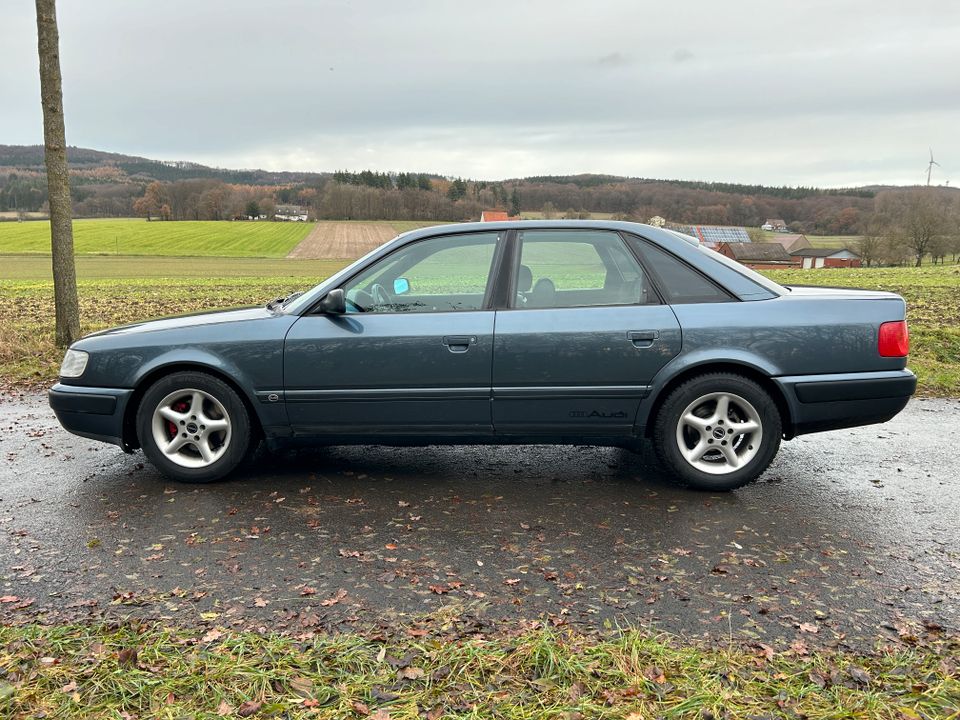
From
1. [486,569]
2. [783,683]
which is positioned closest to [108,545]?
[486,569]

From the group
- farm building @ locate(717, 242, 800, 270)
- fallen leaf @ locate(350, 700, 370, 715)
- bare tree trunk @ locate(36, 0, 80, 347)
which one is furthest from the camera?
farm building @ locate(717, 242, 800, 270)

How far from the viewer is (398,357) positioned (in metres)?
4.43

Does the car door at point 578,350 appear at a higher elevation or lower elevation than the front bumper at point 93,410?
higher

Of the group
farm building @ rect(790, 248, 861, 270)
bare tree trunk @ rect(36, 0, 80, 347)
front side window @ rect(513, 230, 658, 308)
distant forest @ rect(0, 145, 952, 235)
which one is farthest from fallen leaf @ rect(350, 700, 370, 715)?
farm building @ rect(790, 248, 861, 270)

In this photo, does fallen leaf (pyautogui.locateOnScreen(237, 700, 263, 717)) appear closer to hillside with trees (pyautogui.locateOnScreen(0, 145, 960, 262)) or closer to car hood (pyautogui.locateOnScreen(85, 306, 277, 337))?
car hood (pyautogui.locateOnScreen(85, 306, 277, 337))

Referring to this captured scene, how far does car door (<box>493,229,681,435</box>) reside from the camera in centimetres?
435

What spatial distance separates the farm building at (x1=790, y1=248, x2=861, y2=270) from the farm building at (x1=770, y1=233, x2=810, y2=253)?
73 centimetres

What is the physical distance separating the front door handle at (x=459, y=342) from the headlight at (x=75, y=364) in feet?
7.73

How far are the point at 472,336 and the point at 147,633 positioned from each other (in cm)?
235

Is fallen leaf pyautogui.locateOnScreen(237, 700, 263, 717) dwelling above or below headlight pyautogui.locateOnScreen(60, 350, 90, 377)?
below

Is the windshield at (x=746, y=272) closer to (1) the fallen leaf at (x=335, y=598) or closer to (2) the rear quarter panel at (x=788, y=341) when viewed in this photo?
(2) the rear quarter panel at (x=788, y=341)

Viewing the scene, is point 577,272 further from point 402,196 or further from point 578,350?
point 402,196

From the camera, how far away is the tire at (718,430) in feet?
14.3

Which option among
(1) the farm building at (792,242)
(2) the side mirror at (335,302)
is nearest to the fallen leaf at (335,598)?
(2) the side mirror at (335,302)
